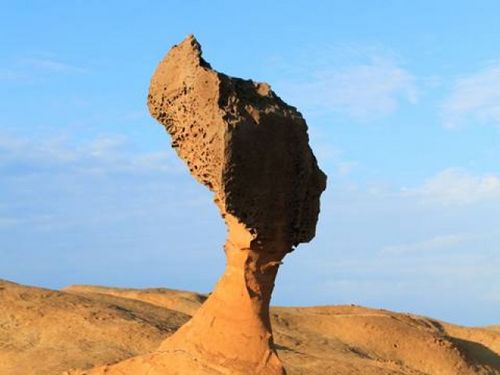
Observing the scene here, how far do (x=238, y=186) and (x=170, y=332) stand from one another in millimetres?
7006

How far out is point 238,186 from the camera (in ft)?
23.8

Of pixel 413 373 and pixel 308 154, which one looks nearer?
pixel 308 154

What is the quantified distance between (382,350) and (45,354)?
8.04 m

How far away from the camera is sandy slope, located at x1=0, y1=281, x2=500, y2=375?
1250 cm

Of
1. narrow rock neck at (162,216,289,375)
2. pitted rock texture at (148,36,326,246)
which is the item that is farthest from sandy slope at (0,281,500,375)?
pitted rock texture at (148,36,326,246)

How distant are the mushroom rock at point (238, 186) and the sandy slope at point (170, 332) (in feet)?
13.7

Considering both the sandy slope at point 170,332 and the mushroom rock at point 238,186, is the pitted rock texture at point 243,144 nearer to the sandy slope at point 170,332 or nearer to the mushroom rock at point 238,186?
the mushroom rock at point 238,186

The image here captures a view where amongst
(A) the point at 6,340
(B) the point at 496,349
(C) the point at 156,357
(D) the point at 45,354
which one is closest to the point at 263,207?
(C) the point at 156,357

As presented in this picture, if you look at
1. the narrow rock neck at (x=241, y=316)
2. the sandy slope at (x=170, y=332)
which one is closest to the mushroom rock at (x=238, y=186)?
the narrow rock neck at (x=241, y=316)

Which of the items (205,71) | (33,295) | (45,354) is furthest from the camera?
(33,295)

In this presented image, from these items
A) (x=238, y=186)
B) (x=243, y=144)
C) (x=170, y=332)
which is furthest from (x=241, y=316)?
(x=170, y=332)

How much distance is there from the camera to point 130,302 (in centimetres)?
1638

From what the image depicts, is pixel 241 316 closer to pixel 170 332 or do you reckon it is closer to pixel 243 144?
pixel 243 144

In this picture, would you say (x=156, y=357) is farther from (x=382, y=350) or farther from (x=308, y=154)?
(x=382, y=350)
